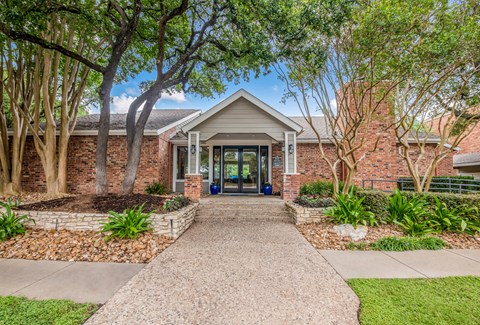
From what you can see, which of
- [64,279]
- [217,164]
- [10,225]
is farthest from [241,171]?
[64,279]

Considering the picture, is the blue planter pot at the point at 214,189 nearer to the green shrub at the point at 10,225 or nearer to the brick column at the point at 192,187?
the brick column at the point at 192,187

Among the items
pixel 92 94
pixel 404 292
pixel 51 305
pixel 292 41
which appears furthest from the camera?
pixel 92 94

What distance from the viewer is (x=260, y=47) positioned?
600 centimetres

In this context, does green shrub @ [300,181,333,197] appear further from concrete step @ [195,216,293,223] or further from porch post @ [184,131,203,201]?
porch post @ [184,131,203,201]

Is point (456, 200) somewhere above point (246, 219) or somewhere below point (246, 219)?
above

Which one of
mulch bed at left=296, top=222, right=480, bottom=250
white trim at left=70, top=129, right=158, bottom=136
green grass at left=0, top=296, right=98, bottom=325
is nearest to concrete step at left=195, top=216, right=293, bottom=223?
mulch bed at left=296, top=222, right=480, bottom=250

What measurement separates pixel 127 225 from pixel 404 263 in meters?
5.59

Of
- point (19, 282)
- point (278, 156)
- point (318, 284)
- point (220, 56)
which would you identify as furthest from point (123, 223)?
point (278, 156)

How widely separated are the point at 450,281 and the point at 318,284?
199 centimetres

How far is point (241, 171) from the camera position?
1183 centimetres

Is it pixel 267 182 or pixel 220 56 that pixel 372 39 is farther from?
pixel 267 182

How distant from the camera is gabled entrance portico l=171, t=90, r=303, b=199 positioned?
354 inches

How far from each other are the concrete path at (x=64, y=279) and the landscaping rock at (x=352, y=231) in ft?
14.8

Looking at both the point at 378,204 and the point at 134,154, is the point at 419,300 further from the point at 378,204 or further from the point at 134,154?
the point at 134,154
